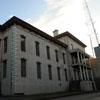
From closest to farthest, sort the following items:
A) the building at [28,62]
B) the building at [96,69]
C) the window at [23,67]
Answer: the building at [28,62] → the window at [23,67] → the building at [96,69]

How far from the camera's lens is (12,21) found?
17703 mm

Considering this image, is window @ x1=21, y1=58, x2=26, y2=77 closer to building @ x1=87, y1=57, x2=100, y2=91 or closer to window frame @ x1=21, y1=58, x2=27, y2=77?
window frame @ x1=21, y1=58, x2=27, y2=77

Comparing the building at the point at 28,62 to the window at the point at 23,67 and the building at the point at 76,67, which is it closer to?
the window at the point at 23,67

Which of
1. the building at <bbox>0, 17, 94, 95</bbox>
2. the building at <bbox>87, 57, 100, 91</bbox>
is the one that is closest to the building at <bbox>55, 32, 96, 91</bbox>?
the building at <bbox>0, 17, 94, 95</bbox>

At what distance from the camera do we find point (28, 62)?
711 inches

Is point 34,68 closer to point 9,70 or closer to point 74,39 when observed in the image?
point 9,70

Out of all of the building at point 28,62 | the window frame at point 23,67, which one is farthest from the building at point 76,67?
the window frame at point 23,67

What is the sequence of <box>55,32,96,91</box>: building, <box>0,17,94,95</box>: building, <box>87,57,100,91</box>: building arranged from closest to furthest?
<box>0,17,94,95</box>: building → <box>55,32,96,91</box>: building → <box>87,57,100,91</box>: building

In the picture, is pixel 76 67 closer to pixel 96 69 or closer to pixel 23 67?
pixel 96 69

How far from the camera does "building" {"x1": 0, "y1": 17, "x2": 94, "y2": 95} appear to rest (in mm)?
16109

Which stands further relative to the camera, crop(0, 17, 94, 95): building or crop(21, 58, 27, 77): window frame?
crop(21, 58, 27, 77): window frame

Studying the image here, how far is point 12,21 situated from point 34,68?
7248 millimetres

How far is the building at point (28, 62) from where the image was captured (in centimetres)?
1611

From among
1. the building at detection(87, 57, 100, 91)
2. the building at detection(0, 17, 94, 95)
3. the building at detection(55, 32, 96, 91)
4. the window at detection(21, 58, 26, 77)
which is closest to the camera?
the building at detection(0, 17, 94, 95)
